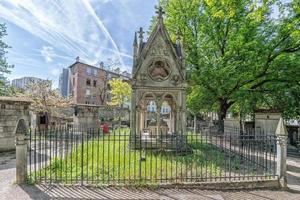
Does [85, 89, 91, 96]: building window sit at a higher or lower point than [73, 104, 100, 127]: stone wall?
higher

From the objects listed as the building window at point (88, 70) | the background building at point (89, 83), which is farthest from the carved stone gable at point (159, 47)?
the building window at point (88, 70)

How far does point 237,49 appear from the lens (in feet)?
49.9

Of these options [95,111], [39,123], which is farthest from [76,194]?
[39,123]

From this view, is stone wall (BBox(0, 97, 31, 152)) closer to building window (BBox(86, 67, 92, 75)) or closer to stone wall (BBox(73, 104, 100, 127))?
stone wall (BBox(73, 104, 100, 127))

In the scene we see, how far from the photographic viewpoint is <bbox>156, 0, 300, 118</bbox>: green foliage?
14.8 m

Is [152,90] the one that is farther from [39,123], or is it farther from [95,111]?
[39,123]

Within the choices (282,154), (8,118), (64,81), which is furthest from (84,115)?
(64,81)

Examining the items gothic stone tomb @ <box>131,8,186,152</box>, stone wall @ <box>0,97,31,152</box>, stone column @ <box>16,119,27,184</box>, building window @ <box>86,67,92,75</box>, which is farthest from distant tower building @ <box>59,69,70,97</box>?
stone column @ <box>16,119,27,184</box>

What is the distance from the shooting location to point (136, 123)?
1160 cm

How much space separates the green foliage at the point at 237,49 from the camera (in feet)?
48.6

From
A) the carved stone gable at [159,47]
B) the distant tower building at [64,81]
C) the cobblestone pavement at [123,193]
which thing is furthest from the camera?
A: the distant tower building at [64,81]

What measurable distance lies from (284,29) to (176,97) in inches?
363

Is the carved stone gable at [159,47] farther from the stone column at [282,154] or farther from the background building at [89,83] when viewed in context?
the background building at [89,83]

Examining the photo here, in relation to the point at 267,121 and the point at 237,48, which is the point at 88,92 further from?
the point at 267,121
